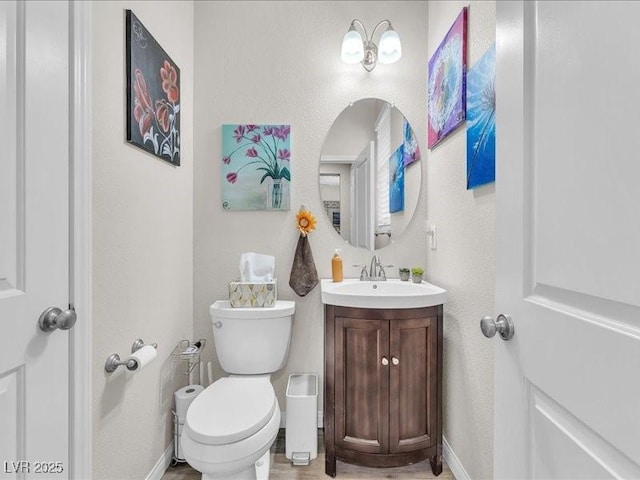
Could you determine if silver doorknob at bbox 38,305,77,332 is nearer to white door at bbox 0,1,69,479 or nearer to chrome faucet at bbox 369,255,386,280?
white door at bbox 0,1,69,479

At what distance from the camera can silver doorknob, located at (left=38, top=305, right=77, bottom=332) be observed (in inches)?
32.8

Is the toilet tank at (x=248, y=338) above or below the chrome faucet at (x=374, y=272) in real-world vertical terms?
below

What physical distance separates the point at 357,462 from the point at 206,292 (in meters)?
1.24

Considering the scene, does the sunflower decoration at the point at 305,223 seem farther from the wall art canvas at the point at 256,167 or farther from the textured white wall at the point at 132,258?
the textured white wall at the point at 132,258

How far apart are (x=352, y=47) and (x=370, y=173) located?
0.73 m

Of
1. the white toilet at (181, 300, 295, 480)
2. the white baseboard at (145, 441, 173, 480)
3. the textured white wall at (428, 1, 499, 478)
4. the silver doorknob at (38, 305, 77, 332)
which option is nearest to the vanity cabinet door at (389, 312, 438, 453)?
the textured white wall at (428, 1, 499, 478)

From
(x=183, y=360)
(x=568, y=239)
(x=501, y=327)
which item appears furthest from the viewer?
(x=183, y=360)

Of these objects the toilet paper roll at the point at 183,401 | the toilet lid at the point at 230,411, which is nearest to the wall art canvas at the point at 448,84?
the toilet lid at the point at 230,411

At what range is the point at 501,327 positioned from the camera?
775 millimetres

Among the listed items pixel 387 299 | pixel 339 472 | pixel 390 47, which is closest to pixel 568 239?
pixel 387 299

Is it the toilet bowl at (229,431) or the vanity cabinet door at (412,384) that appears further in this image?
the vanity cabinet door at (412,384)

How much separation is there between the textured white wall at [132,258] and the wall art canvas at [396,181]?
1234 mm

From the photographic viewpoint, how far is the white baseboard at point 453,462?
1531 millimetres

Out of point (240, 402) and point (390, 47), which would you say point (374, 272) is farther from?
point (390, 47)
